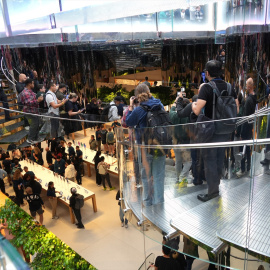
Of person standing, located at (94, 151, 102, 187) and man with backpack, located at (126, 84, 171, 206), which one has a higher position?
man with backpack, located at (126, 84, 171, 206)

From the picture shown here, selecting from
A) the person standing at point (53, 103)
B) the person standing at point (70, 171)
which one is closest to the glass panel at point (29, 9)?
the person standing at point (53, 103)

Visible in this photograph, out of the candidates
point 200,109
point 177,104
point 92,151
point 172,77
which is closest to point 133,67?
point 172,77

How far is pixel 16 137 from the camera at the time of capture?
7363 mm

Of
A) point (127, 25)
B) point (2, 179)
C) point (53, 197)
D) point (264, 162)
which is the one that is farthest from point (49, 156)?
point (264, 162)

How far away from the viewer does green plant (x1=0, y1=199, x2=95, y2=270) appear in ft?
26.2

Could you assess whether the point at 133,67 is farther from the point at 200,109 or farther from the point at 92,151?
the point at 200,109

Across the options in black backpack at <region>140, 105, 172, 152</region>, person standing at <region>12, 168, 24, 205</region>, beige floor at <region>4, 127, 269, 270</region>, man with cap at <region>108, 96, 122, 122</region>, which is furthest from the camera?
person standing at <region>12, 168, 24, 205</region>

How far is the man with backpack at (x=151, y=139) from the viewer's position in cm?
347

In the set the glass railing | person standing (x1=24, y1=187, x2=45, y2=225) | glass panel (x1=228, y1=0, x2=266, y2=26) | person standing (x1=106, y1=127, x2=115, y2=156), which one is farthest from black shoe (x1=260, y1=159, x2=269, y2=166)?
person standing (x1=24, y1=187, x2=45, y2=225)

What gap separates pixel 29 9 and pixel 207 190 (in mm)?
6818

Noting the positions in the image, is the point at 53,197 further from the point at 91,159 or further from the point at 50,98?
the point at 50,98

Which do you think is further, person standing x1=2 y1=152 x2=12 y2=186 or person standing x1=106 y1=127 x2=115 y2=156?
person standing x1=2 y1=152 x2=12 y2=186

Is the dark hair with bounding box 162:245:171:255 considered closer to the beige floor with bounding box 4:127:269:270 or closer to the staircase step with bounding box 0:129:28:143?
the beige floor with bounding box 4:127:269:270

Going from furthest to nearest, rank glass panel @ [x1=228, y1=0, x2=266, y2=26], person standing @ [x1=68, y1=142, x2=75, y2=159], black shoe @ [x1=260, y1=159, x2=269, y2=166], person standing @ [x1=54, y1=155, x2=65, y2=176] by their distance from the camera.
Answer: person standing @ [x1=54, y1=155, x2=65, y2=176]
person standing @ [x1=68, y1=142, x2=75, y2=159]
glass panel @ [x1=228, y1=0, x2=266, y2=26]
black shoe @ [x1=260, y1=159, x2=269, y2=166]
